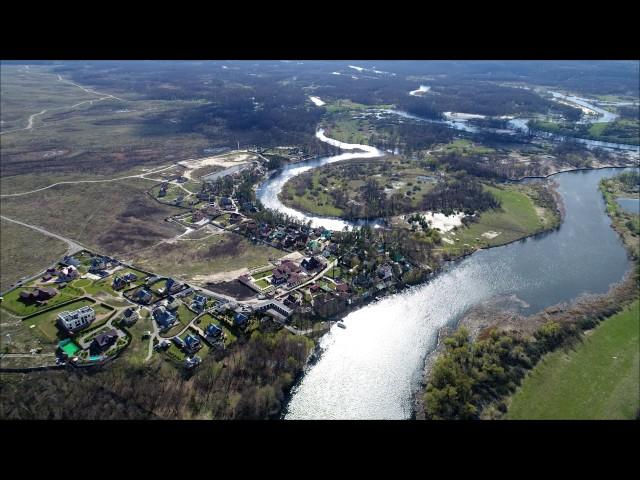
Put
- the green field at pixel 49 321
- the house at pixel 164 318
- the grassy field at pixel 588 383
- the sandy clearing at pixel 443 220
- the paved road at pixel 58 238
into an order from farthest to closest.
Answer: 1. the sandy clearing at pixel 443 220
2. the paved road at pixel 58 238
3. the house at pixel 164 318
4. the green field at pixel 49 321
5. the grassy field at pixel 588 383

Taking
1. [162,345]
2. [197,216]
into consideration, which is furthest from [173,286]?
[197,216]

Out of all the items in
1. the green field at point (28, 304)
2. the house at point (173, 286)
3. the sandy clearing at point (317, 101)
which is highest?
the sandy clearing at point (317, 101)

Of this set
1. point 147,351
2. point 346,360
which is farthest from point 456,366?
point 147,351

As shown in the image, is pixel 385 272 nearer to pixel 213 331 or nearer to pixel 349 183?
pixel 213 331

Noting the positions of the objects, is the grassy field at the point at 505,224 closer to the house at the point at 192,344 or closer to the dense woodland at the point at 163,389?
the dense woodland at the point at 163,389

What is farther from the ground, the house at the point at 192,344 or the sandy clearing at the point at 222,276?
the house at the point at 192,344

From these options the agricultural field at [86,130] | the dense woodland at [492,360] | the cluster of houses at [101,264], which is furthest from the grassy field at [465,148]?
the cluster of houses at [101,264]

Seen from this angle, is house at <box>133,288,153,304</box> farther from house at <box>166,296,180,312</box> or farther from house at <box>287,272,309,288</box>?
house at <box>287,272,309,288</box>

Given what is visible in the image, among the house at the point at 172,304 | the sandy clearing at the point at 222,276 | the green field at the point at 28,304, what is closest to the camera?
the green field at the point at 28,304
